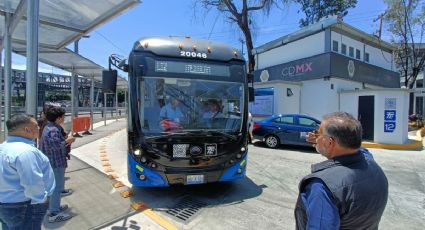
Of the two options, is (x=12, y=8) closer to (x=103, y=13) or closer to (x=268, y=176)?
(x=103, y=13)

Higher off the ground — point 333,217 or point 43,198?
point 333,217

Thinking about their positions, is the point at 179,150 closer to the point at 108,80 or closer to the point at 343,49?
the point at 108,80

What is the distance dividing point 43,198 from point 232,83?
153 inches

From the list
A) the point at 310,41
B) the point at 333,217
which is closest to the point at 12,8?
the point at 333,217

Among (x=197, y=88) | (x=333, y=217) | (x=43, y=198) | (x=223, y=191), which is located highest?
(x=197, y=88)

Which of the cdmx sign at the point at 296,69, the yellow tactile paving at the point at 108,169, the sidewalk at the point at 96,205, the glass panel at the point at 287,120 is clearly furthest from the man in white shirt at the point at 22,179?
the cdmx sign at the point at 296,69

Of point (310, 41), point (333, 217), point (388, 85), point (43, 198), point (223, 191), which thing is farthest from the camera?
point (388, 85)

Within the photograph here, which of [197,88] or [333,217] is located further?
[197,88]

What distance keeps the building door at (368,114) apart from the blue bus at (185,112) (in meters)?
10.7

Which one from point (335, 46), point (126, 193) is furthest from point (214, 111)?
point (335, 46)

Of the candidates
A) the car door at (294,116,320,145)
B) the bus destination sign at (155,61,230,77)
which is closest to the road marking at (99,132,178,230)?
the bus destination sign at (155,61,230,77)

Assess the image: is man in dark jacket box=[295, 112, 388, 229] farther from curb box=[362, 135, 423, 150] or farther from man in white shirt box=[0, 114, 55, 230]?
curb box=[362, 135, 423, 150]

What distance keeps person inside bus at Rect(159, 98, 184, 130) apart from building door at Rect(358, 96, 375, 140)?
468 inches

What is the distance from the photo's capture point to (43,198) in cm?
269
